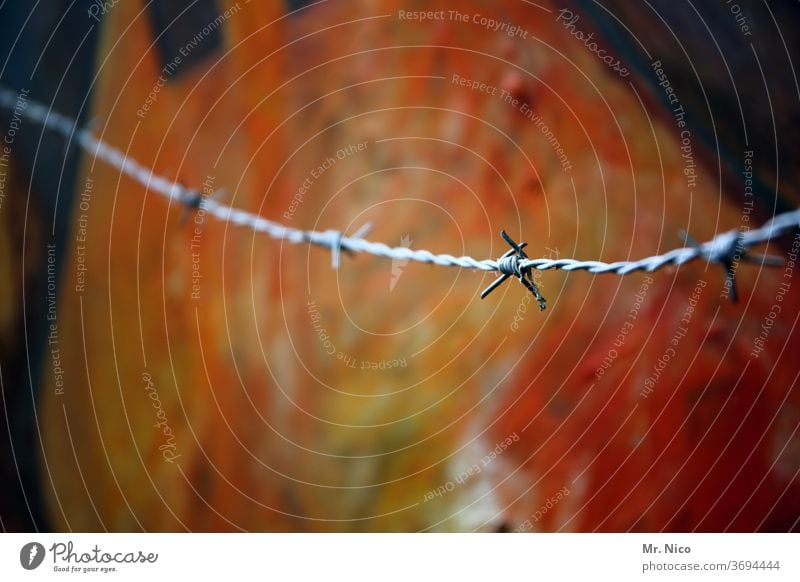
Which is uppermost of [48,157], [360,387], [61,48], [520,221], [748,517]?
[61,48]

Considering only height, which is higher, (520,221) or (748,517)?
(520,221)

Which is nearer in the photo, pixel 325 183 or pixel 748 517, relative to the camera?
pixel 748 517

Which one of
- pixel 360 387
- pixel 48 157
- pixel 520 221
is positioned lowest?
pixel 360 387

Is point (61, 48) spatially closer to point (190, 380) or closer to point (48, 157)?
point (48, 157)

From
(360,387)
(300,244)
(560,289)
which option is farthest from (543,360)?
(300,244)
